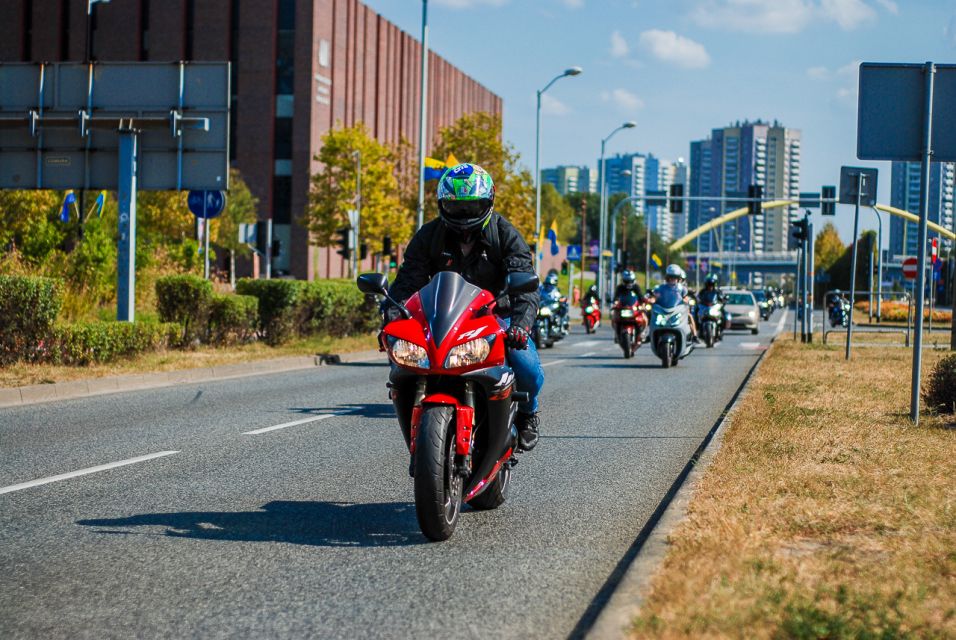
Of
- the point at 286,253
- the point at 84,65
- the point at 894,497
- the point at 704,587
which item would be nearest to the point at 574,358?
the point at 84,65

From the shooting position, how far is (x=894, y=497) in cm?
657

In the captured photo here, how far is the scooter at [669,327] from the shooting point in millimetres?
20094

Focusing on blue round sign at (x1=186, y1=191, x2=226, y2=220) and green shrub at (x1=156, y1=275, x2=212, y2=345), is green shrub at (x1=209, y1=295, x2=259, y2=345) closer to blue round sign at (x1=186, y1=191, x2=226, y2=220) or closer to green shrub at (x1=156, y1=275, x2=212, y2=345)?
green shrub at (x1=156, y1=275, x2=212, y2=345)

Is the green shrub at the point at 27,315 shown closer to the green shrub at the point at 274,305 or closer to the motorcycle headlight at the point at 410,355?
the green shrub at the point at 274,305

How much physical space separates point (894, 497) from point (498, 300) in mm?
2514

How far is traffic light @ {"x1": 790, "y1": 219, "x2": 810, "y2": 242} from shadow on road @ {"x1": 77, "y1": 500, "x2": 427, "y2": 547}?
932 inches

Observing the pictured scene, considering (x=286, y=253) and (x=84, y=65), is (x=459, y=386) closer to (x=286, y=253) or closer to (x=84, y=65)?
(x=84, y=65)

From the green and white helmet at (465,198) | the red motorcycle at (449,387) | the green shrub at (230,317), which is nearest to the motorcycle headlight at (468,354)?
the red motorcycle at (449,387)

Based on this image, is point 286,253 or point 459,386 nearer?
point 459,386

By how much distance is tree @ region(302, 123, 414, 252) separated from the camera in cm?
5884

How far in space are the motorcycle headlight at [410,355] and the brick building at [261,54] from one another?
6126 centimetres

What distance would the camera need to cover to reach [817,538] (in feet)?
18.0

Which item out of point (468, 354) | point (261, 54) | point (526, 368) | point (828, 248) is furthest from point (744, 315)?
point (828, 248)

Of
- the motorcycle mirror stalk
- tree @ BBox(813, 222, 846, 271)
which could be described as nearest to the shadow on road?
the motorcycle mirror stalk
